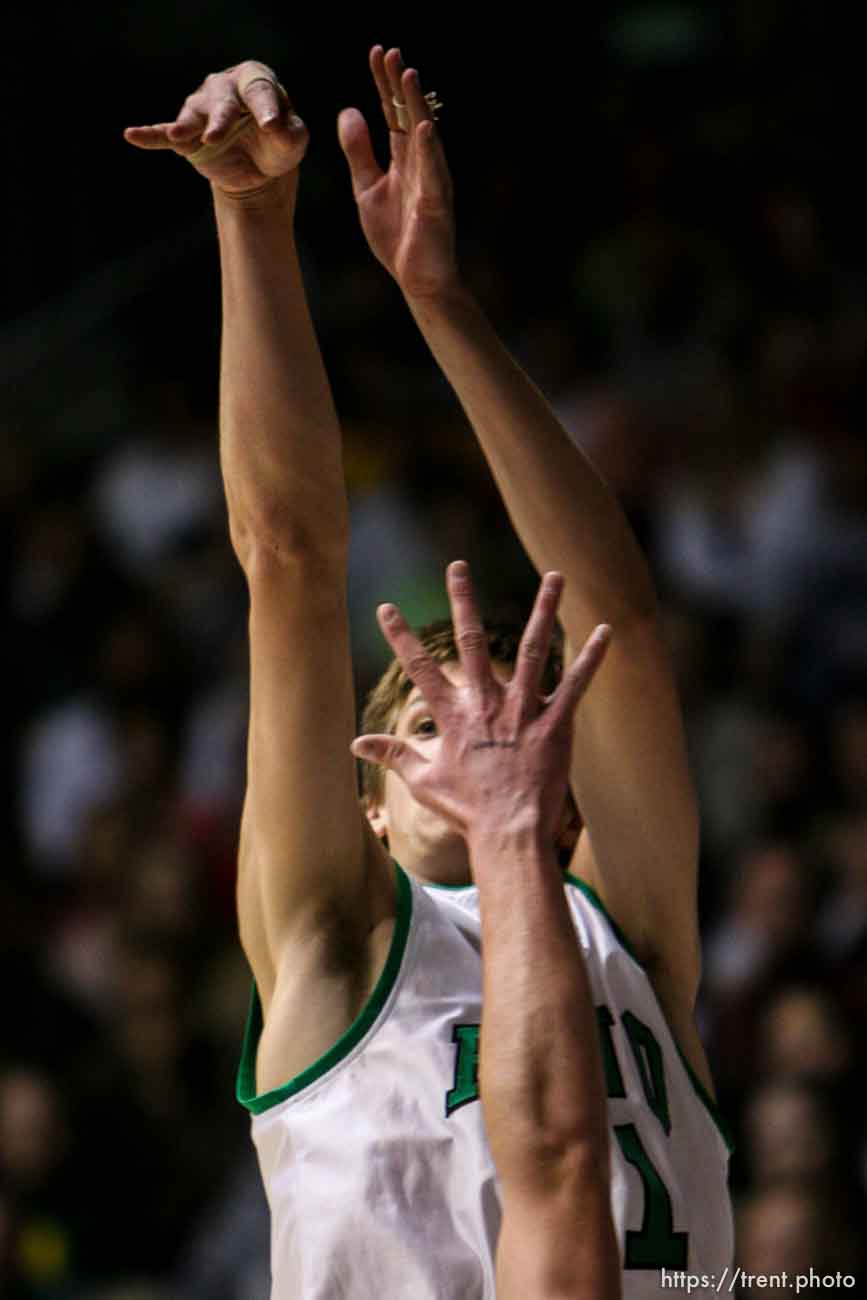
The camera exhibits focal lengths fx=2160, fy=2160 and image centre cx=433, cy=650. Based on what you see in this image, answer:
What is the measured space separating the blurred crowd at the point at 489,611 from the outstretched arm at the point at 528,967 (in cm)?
230

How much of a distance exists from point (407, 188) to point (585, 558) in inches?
22.5

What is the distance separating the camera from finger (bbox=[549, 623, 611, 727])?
2322 millimetres

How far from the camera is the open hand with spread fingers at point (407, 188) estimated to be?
294 centimetres

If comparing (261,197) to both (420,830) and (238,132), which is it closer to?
(238,132)

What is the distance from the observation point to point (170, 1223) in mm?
5383

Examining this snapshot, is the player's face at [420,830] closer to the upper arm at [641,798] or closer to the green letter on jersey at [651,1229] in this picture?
the upper arm at [641,798]

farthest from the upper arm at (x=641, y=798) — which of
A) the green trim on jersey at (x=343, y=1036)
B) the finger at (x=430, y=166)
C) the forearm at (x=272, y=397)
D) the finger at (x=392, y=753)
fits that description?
the finger at (x=392, y=753)

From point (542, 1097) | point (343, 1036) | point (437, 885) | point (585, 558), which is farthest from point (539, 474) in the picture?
point (542, 1097)

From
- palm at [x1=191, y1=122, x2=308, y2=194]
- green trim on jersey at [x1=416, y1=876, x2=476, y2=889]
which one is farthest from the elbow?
green trim on jersey at [x1=416, y1=876, x2=476, y2=889]

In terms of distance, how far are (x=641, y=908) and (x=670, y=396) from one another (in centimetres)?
380

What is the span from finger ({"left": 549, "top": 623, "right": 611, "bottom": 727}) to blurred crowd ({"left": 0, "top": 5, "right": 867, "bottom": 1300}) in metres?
2.41

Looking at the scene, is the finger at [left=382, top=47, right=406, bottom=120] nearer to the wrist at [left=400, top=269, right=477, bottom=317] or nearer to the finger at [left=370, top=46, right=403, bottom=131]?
the finger at [left=370, top=46, right=403, bottom=131]

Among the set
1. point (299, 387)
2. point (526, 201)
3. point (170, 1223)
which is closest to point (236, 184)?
point (299, 387)

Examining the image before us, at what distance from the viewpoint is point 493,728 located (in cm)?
231
